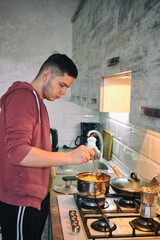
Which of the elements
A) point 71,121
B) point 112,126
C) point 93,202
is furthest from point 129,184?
point 71,121

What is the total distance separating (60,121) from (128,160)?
1.33 meters

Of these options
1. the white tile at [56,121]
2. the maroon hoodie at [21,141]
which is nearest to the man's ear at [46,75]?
the maroon hoodie at [21,141]

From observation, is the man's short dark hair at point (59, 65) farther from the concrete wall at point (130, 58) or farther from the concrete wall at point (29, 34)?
the concrete wall at point (29, 34)

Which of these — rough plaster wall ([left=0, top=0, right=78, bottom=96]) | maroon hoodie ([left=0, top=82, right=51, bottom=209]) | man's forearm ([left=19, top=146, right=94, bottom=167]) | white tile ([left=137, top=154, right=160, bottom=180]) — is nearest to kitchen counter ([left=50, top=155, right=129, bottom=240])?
maroon hoodie ([left=0, top=82, right=51, bottom=209])

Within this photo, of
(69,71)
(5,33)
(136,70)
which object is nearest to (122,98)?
(69,71)

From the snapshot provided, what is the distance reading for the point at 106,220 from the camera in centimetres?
123

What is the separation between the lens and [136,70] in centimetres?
122

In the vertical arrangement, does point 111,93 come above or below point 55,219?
above

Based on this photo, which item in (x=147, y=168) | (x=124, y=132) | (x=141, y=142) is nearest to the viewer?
(x=147, y=168)

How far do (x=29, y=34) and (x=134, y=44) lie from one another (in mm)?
2527

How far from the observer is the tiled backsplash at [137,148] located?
5.37 ft

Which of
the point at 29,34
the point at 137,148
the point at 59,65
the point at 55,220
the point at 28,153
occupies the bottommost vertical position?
the point at 55,220

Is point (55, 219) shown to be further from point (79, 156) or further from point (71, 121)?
point (71, 121)

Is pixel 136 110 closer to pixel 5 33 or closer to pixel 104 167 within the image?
pixel 104 167
